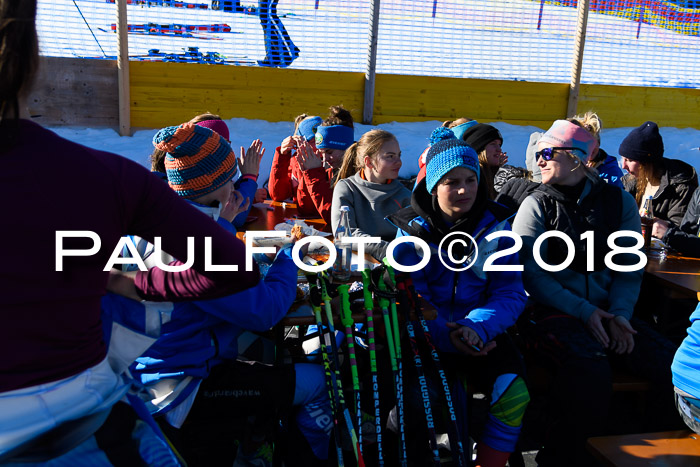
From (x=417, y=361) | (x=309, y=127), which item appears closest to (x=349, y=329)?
(x=417, y=361)

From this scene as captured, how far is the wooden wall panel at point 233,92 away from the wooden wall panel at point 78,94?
347 millimetres

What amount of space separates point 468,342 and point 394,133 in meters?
7.08

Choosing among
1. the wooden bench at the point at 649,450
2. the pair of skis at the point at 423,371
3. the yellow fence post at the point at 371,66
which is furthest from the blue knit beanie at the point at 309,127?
the wooden bench at the point at 649,450

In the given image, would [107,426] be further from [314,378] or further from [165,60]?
[165,60]

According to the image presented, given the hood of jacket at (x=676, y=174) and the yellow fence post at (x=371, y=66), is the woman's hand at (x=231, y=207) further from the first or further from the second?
the yellow fence post at (x=371, y=66)

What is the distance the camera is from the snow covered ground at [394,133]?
812 centimetres

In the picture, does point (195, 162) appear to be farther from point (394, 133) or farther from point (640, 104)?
point (640, 104)

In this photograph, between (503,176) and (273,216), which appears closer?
(273,216)

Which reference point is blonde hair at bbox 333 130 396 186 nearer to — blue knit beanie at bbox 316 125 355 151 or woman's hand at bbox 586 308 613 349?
blue knit beanie at bbox 316 125 355 151

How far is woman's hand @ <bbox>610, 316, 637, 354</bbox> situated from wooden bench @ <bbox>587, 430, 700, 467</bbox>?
767mm

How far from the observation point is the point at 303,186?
15.1ft

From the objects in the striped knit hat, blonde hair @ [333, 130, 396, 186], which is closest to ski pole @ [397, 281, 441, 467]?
the striped knit hat

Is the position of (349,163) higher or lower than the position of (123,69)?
lower

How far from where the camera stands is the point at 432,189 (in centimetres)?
303
